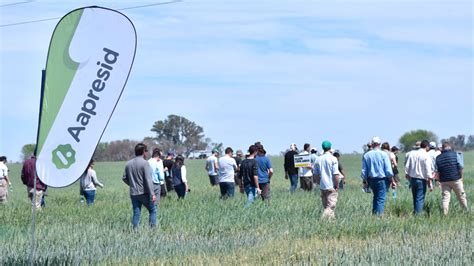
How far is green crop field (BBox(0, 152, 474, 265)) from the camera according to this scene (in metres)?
11.9

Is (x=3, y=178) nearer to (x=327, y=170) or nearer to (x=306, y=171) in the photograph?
(x=306, y=171)

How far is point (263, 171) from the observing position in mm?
22641

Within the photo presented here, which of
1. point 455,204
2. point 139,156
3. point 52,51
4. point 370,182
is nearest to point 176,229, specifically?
point 139,156

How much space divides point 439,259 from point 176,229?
5.97m

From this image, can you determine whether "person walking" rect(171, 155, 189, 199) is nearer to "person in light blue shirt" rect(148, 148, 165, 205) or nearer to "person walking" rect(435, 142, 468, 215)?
"person in light blue shirt" rect(148, 148, 165, 205)

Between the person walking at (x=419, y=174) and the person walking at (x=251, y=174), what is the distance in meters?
3.75

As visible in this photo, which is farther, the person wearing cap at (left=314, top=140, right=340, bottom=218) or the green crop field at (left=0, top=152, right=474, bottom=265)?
the person wearing cap at (left=314, top=140, right=340, bottom=218)

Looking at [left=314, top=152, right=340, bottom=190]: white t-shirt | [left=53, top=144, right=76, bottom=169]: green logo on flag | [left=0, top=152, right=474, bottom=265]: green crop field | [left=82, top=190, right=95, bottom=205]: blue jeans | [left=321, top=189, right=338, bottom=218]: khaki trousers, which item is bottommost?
[left=0, top=152, right=474, bottom=265]: green crop field

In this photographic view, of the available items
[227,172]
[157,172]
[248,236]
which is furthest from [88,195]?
[248,236]

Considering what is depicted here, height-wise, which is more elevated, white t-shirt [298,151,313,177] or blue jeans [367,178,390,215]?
white t-shirt [298,151,313,177]

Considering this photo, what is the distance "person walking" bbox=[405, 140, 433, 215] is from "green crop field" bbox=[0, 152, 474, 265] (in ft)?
1.18

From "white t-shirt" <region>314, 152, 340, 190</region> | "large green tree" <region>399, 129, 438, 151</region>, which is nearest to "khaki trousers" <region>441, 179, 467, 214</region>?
"white t-shirt" <region>314, 152, 340, 190</region>

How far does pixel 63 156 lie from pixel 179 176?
13934mm

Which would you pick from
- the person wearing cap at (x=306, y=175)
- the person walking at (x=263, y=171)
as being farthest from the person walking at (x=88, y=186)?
the person wearing cap at (x=306, y=175)
